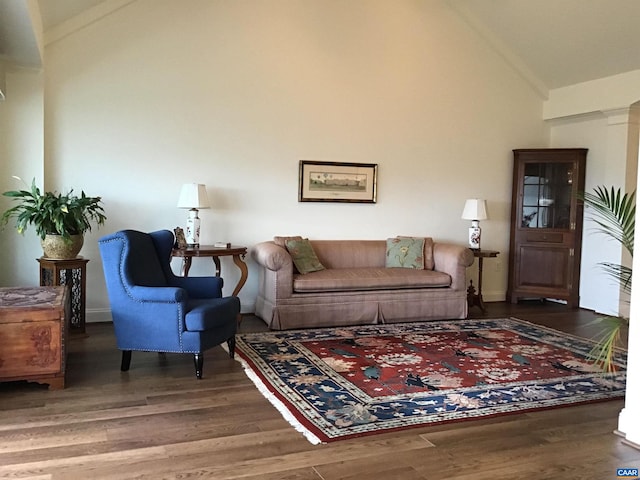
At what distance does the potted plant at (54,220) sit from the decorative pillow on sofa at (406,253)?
3256 millimetres

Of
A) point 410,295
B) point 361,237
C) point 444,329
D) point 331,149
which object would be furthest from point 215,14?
point 444,329

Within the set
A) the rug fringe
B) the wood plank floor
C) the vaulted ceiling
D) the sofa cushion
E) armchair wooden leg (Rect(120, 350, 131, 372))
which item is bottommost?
the wood plank floor

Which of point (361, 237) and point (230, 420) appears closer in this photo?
point (230, 420)

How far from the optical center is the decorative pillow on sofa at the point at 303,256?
18.3 feet

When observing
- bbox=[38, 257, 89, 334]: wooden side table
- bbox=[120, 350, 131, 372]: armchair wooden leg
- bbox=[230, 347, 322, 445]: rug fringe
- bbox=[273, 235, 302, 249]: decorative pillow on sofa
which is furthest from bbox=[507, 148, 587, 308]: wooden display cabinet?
bbox=[38, 257, 89, 334]: wooden side table

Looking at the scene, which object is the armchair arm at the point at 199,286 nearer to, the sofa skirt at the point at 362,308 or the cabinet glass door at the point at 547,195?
the sofa skirt at the point at 362,308

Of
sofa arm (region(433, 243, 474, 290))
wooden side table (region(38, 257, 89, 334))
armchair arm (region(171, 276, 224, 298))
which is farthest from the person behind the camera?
sofa arm (region(433, 243, 474, 290))

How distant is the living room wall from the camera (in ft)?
17.4

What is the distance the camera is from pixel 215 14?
5.62 meters

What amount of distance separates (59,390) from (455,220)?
5.01 meters

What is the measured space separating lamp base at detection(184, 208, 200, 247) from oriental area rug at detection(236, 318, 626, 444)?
1092 mm

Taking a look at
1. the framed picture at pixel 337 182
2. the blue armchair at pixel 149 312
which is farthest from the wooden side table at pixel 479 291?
the blue armchair at pixel 149 312

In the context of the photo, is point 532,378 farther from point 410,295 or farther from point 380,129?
point 380,129

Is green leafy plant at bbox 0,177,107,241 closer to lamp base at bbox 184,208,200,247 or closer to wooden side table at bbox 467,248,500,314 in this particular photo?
lamp base at bbox 184,208,200,247
